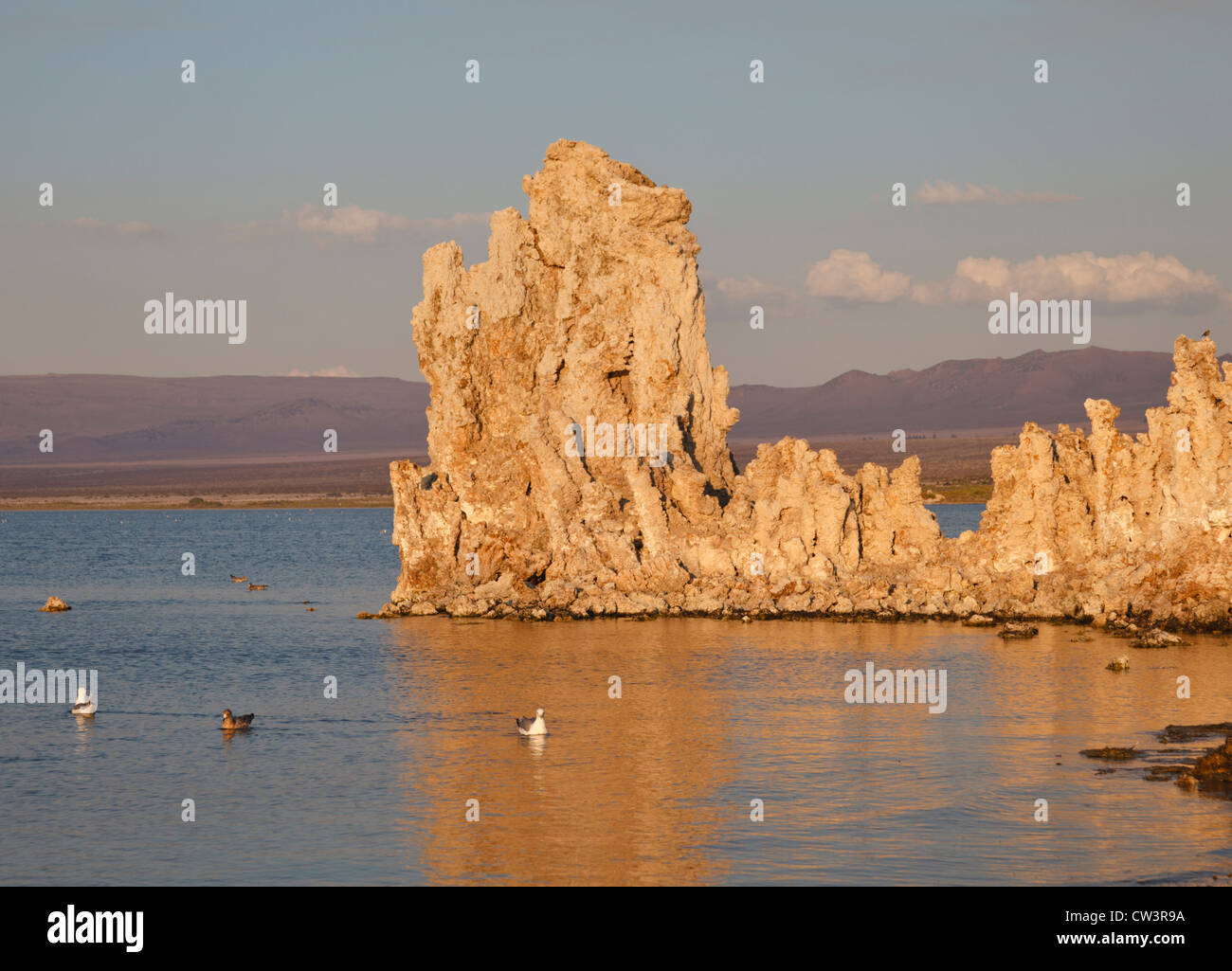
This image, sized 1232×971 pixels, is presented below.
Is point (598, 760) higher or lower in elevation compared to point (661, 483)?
lower

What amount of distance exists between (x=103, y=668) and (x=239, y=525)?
97.6 meters

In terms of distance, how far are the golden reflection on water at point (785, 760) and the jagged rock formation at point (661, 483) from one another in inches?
130

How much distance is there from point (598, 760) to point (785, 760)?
325 centimetres

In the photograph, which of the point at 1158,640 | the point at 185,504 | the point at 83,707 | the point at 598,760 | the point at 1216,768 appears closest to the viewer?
the point at 1216,768

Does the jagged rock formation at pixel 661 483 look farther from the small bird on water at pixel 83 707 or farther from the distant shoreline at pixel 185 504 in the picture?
the distant shoreline at pixel 185 504

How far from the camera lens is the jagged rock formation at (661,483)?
4112 cm

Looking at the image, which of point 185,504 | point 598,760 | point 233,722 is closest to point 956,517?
point 233,722

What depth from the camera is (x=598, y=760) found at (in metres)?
25.8

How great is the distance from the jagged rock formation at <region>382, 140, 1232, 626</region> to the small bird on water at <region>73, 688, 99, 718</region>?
601 inches

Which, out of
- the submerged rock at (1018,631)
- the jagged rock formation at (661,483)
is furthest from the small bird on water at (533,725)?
the submerged rock at (1018,631)

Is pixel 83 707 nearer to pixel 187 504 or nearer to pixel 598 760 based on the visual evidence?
pixel 598 760

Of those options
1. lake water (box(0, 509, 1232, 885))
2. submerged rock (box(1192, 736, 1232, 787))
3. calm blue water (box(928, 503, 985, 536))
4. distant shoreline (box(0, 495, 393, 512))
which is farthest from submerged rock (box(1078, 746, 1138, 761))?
distant shoreline (box(0, 495, 393, 512))

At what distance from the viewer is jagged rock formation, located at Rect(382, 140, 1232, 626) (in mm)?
41125
